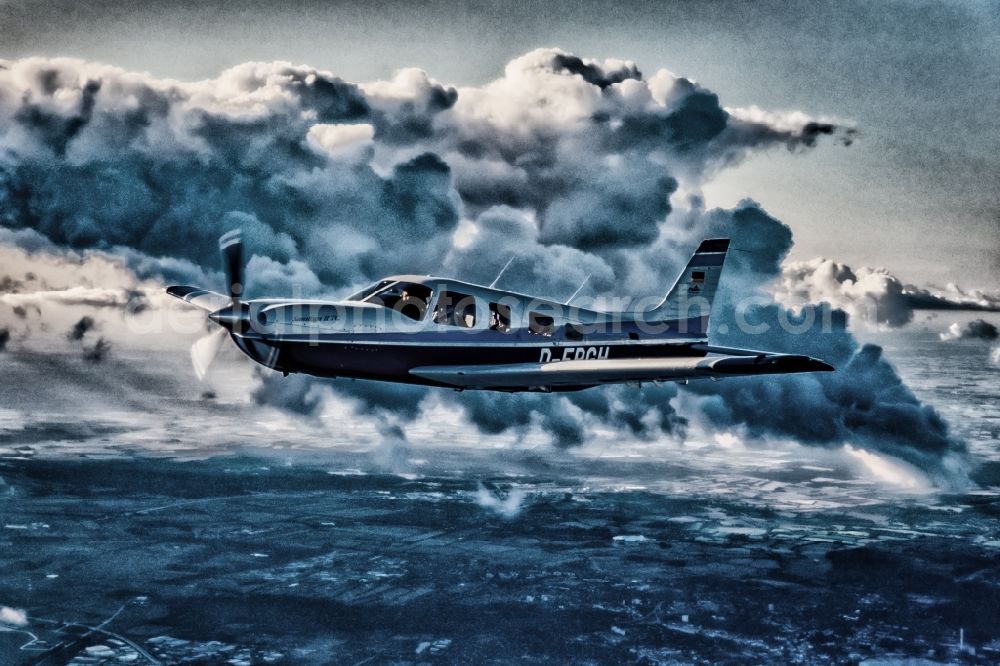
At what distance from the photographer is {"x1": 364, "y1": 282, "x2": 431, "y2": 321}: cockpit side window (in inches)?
752

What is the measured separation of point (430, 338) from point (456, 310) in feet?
2.94

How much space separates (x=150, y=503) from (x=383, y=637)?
7679 centimetres

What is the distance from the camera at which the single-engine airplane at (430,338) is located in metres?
18.1

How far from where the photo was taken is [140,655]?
100812mm

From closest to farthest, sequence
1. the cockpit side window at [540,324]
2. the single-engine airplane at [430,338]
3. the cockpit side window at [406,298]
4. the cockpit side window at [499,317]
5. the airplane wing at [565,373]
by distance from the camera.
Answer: the airplane wing at [565,373] < the single-engine airplane at [430,338] < the cockpit side window at [406,298] < the cockpit side window at [499,317] < the cockpit side window at [540,324]

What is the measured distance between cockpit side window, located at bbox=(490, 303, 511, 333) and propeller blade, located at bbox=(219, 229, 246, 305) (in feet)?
18.9

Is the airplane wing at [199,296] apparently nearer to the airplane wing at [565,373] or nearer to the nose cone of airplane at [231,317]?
the nose cone of airplane at [231,317]

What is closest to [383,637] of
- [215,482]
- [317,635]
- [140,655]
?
[317,635]

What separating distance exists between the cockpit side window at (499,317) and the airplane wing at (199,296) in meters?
6.46

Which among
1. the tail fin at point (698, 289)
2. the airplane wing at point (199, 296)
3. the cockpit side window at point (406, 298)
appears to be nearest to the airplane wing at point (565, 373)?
the cockpit side window at point (406, 298)

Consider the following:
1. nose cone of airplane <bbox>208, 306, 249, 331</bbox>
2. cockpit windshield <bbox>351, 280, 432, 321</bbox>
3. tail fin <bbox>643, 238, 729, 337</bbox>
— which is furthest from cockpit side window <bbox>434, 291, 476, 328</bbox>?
tail fin <bbox>643, 238, 729, 337</bbox>

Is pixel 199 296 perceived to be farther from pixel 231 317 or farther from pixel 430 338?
pixel 430 338

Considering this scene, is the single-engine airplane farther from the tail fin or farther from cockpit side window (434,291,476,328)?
the tail fin

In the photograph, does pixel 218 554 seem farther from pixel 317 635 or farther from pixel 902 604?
pixel 902 604
